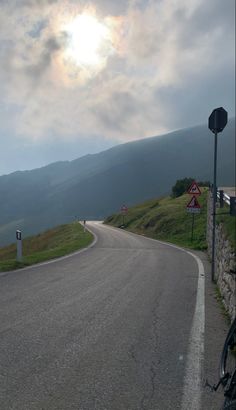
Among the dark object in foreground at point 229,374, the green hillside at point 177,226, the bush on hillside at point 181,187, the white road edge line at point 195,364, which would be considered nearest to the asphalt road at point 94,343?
the white road edge line at point 195,364

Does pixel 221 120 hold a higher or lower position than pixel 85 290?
higher

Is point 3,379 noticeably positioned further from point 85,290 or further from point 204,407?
point 85,290

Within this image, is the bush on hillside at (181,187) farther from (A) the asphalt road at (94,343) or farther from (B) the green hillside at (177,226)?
(A) the asphalt road at (94,343)

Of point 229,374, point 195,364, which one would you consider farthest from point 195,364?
point 229,374

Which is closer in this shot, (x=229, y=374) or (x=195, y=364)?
(x=229, y=374)

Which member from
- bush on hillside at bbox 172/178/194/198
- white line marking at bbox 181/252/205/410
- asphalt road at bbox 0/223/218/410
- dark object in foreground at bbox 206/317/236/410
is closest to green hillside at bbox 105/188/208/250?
asphalt road at bbox 0/223/218/410

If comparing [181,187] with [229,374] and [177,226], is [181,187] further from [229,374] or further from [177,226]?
[229,374]

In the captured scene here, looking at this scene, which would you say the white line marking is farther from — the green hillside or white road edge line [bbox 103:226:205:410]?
the green hillside

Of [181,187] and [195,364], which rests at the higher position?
[181,187]

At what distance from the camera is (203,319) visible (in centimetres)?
693

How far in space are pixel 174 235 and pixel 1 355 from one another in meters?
29.2

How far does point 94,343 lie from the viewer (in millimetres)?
5422

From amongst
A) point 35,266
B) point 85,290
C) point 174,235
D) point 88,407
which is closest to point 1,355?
point 88,407

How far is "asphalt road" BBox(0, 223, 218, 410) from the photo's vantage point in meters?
3.94
